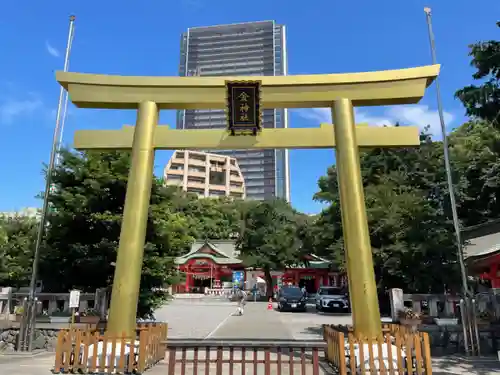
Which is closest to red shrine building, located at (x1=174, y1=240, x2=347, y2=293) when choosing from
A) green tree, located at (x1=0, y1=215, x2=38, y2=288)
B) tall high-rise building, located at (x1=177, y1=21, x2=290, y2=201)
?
green tree, located at (x1=0, y1=215, x2=38, y2=288)

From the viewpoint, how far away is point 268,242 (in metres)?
31.8

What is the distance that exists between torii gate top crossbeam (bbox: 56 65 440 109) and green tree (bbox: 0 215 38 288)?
7215 millimetres

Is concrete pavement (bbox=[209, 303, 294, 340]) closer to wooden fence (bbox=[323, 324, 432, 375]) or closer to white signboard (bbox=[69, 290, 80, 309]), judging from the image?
white signboard (bbox=[69, 290, 80, 309])

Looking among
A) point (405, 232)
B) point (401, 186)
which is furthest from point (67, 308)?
point (401, 186)

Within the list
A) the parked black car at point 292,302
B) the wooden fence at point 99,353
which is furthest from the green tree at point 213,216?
the wooden fence at point 99,353

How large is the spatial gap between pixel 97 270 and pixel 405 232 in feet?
33.9

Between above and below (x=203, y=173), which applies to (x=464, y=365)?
below

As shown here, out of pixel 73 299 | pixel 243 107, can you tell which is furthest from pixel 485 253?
pixel 73 299

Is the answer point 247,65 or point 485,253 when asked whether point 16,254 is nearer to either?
point 485,253

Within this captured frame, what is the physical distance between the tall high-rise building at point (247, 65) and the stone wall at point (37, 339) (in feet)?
305

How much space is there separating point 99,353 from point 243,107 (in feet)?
18.6

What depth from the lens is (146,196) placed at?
833cm

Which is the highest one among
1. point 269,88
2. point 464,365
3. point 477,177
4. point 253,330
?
point 477,177

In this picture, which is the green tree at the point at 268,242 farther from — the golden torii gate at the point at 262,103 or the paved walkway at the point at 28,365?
the golden torii gate at the point at 262,103
